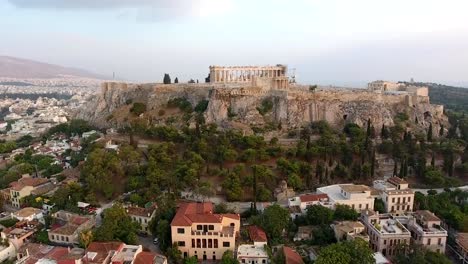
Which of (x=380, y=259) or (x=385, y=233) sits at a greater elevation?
(x=385, y=233)

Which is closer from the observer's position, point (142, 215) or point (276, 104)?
point (142, 215)

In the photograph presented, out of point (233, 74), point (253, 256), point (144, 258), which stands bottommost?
point (253, 256)

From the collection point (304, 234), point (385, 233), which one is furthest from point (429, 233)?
point (304, 234)

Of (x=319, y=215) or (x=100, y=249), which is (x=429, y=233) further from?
(x=100, y=249)

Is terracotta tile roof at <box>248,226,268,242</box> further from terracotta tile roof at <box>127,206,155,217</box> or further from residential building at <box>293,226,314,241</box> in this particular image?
terracotta tile roof at <box>127,206,155,217</box>

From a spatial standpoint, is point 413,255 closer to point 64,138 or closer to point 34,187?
point 34,187

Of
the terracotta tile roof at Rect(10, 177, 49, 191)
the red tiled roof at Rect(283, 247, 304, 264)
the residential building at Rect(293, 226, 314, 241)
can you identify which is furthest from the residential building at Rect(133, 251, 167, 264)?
the terracotta tile roof at Rect(10, 177, 49, 191)

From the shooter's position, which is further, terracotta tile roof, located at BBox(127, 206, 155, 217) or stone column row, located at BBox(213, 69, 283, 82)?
stone column row, located at BBox(213, 69, 283, 82)

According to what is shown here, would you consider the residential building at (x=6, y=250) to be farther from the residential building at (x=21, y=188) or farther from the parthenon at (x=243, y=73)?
the parthenon at (x=243, y=73)
